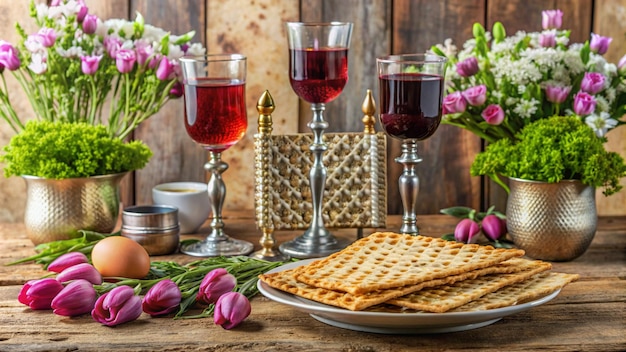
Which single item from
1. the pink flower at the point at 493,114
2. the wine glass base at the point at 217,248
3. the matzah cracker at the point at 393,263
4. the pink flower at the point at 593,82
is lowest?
the wine glass base at the point at 217,248

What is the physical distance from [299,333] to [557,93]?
2.56 feet

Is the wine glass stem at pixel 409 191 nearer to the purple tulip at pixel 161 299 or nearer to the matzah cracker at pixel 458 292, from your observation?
the matzah cracker at pixel 458 292

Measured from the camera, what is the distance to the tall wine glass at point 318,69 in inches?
64.5

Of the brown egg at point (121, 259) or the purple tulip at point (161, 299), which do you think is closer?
the purple tulip at point (161, 299)

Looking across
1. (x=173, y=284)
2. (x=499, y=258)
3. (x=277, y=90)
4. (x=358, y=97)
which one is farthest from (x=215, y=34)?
(x=499, y=258)

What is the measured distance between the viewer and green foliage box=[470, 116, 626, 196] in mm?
1622

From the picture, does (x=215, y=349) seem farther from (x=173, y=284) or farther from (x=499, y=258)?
(x=499, y=258)

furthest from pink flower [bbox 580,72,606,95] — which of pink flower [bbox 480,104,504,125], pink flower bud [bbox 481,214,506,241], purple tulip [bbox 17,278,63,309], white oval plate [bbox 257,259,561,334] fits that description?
purple tulip [bbox 17,278,63,309]

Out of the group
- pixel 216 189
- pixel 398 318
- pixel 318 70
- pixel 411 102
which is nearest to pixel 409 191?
pixel 411 102

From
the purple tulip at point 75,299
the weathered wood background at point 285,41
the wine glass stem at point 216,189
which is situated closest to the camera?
the purple tulip at point 75,299

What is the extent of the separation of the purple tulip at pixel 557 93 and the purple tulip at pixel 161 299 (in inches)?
33.6

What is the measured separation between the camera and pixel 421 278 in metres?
1.24

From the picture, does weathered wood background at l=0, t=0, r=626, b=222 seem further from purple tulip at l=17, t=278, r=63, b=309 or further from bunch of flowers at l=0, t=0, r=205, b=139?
purple tulip at l=17, t=278, r=63, b=309

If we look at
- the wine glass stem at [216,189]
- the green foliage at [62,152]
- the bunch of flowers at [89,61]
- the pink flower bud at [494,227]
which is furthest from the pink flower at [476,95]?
the green foliage at [62,152]
